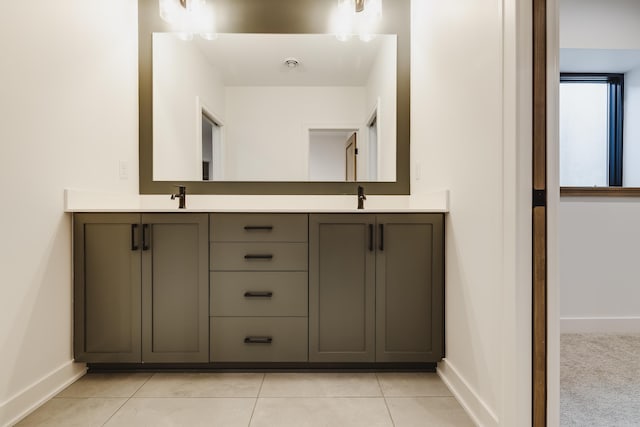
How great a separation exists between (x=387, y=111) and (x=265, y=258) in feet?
4.11

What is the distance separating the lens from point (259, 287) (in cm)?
182

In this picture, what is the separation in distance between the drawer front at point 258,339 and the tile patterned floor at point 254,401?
106mm

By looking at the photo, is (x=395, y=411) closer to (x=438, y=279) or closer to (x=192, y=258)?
(x=438, y=279)

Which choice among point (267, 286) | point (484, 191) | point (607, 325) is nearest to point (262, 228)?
point (267, 286)

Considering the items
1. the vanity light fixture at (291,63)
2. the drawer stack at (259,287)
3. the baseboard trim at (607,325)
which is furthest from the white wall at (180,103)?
the baseboard trim at (607,325)

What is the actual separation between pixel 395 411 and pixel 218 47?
232 cm

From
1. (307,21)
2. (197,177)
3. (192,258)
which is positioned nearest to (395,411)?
(192,258)

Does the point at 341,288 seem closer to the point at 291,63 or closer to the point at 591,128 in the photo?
the point at 291,63

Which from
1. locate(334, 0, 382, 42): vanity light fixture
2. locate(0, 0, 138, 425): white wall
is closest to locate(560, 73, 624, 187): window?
locate(334, 0, 382, 42): vanity light fixture

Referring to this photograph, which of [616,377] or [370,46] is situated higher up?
[370,46]

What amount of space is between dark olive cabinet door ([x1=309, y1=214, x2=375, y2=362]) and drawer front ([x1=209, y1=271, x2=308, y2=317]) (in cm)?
7

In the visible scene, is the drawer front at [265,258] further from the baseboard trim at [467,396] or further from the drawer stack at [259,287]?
the baseboard trim at [467,396]

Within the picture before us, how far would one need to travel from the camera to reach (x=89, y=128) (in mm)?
1840

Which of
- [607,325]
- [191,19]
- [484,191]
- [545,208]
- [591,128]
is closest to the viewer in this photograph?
[545,208]
